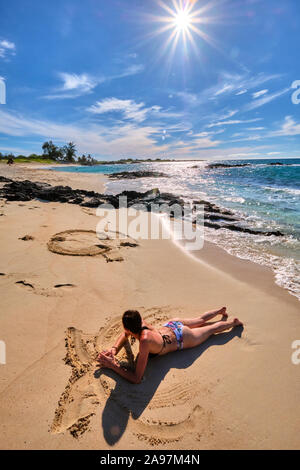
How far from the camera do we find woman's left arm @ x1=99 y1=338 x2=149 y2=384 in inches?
93.7

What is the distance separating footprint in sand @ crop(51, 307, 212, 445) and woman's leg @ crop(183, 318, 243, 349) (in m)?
0.43

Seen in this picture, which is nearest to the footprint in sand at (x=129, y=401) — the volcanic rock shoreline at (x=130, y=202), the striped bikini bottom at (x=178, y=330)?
the striped bikini bottom at (x=178, y=330)

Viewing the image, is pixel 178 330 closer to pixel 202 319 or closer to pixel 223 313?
pixel 202 319

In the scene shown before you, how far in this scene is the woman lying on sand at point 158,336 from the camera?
243 cm

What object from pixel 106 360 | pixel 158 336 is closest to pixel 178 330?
pixel 158 336

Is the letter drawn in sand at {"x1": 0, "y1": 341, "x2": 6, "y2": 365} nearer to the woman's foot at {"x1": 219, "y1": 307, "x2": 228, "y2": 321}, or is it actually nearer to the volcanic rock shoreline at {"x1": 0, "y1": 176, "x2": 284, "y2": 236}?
the woman's foot at {"x1": 219, "y1": 307, "x2": 228, "y2": 321}

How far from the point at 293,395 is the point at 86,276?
339 cm

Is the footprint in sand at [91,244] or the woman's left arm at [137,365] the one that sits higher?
the footprint in sand at [91,244]

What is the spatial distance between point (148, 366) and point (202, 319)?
1.10 m

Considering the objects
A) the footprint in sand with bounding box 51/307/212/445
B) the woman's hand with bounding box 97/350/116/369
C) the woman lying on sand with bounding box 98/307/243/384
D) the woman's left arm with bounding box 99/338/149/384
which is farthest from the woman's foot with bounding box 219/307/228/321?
the woman's hand with bounding box 97/350/116/369

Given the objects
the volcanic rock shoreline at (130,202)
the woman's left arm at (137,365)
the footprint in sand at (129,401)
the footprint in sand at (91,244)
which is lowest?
the footprint in sand at (129,401)

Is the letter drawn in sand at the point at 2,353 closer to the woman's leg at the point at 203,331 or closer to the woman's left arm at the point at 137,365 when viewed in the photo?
the woman's left arm at the point at 137,365
